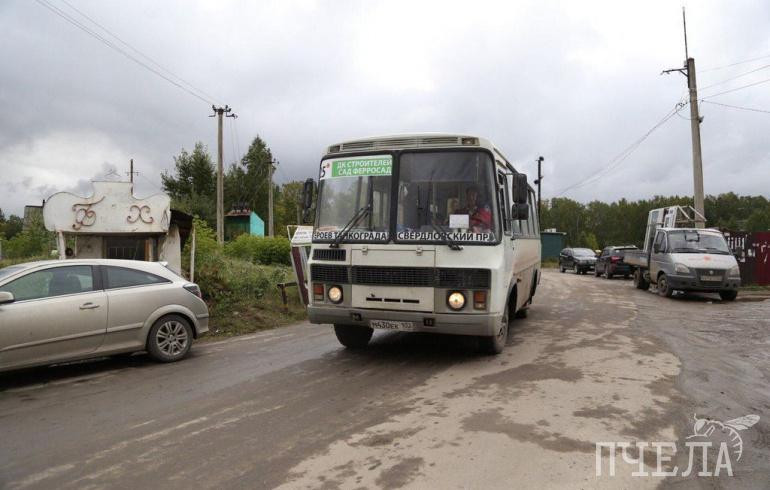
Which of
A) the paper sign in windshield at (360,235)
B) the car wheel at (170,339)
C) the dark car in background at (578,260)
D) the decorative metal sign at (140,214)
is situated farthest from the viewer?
the dark car in background at (578,260)

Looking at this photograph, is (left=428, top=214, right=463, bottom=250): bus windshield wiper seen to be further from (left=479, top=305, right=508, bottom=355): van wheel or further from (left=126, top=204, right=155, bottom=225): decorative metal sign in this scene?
(left=126, top=204, right=155, bottom=225): decorative metal sign

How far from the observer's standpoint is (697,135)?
70.3 ft

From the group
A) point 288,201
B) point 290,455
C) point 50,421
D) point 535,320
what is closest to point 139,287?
point 50,421

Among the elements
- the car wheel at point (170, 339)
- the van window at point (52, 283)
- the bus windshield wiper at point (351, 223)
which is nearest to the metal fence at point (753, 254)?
the bus windshield wiper at point (351, 223)

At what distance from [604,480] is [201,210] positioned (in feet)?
127

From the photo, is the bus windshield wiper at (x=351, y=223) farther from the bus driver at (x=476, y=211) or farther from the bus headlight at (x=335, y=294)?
the bus driver at (x=476, y=211)

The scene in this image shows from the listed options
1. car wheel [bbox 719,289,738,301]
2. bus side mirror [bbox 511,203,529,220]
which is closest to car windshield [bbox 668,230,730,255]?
car wheel [bbox 719,289,738,301]

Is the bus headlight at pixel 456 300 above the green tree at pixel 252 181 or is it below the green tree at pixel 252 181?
below

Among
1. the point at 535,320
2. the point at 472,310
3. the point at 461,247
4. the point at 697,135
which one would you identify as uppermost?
the point at 697,135

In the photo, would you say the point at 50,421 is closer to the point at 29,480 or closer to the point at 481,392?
the point at 29,480

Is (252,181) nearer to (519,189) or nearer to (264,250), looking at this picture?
(264,250)

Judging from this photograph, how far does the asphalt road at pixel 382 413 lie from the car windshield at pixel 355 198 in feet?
5.94

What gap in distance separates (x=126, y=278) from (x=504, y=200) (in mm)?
5378

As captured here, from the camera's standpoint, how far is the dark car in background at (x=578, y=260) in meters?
31.5
